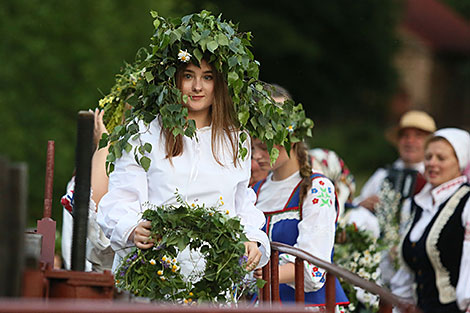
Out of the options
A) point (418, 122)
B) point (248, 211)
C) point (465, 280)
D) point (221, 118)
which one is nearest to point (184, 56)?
point (221, 118)

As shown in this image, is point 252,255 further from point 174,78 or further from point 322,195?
point 322,195

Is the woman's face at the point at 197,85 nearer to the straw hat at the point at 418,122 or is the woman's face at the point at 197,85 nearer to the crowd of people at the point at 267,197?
the crowd of people at the point at 267,197

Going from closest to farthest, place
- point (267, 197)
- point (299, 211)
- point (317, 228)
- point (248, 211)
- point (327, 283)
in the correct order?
point (327, 283), point (248, 211), point (317, 228), point (299, 211), point (267, 197)

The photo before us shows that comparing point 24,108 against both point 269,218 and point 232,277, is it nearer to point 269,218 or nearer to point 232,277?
point 269,218

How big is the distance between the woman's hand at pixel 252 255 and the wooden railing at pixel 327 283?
0.77ft

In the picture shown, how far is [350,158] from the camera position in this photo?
28.8m

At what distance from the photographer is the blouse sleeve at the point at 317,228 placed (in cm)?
492

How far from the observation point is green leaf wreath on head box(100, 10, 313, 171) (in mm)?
4211

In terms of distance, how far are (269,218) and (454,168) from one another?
2.11 metres

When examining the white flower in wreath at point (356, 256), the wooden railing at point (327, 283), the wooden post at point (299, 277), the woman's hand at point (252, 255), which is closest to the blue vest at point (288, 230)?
the wooden railing at point (327, 283)

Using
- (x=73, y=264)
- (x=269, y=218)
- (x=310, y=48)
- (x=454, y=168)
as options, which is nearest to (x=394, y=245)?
(x=454, y=168)

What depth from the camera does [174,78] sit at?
170 inches

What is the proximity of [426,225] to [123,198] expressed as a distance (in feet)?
10.6

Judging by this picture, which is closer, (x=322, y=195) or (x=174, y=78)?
(x=174, y=78)
